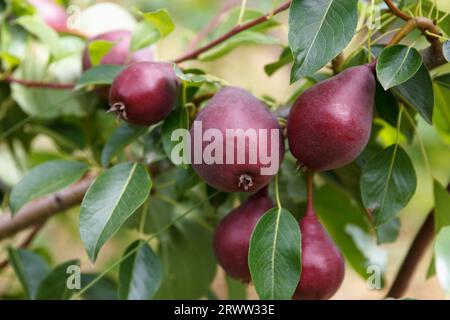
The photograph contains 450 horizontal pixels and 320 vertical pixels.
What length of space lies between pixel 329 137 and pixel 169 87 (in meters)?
0.16

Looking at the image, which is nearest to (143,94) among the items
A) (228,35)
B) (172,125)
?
(172,125)

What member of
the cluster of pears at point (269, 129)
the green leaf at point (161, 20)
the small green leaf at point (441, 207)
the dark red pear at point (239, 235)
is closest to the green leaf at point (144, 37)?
the green leaf at point (161, 20)

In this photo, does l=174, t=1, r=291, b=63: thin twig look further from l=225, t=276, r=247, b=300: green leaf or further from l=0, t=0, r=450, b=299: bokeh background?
l=225, t=276, r=247, b=300: green leaf

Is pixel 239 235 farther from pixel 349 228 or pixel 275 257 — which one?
pixel 349 228

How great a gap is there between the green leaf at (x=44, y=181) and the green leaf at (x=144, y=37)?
136mm

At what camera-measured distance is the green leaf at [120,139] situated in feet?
2.21

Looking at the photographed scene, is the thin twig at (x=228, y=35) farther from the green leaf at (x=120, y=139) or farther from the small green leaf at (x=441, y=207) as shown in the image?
the small green leaf at (x=441, y=207)

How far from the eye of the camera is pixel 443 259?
0.52 meters

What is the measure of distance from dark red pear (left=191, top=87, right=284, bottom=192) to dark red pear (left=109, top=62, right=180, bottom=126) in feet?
0.20

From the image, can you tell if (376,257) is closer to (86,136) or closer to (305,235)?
(305,235)

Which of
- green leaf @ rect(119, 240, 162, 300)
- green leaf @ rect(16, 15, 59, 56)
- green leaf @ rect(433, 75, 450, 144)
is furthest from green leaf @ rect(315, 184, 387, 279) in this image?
green leaf @ rect(16, 15, 59, 56)

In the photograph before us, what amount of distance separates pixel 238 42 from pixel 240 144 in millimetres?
228

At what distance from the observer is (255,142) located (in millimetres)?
522
